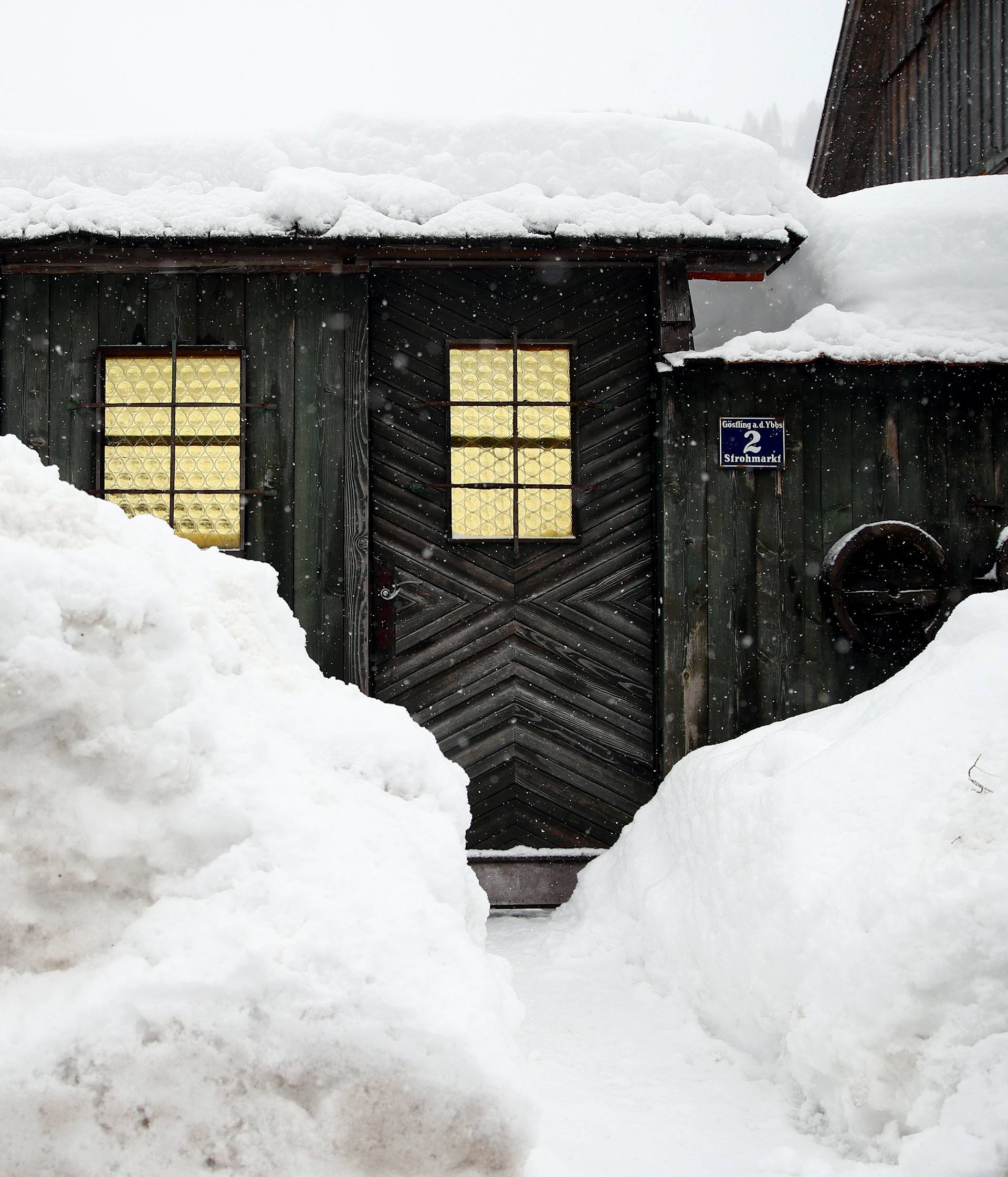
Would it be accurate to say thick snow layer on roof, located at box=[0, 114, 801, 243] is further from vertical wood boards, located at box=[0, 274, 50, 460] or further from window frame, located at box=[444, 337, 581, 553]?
window frame, located at box=[444, 337, 581, 553]

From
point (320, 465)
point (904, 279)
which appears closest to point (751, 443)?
point (904, 279)

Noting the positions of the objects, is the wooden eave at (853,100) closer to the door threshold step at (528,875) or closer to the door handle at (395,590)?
the door handle at (395,590)

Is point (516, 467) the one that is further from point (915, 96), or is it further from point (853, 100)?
point (853, 100)

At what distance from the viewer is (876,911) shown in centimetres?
217

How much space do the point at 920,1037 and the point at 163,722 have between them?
204cm

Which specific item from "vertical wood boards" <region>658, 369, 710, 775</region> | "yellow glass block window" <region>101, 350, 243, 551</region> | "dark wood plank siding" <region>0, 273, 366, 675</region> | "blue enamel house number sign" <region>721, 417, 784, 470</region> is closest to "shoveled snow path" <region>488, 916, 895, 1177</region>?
"vertical wood boards" <region>658, 369, 710, 775</region>

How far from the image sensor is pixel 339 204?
170 inches

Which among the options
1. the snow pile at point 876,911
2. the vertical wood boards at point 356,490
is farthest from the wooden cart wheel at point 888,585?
the vertical wood boards at point 356,490

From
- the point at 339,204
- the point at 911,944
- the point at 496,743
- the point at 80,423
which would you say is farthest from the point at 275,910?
the point at 80,423

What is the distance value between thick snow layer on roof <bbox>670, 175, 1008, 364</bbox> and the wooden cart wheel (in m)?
1.09

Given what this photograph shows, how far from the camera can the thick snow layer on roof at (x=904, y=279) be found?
4.65m

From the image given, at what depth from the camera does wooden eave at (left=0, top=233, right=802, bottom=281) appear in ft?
14.4

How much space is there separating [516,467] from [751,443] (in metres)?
1.47

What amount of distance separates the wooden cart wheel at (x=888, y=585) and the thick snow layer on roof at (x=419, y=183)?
188 cm
